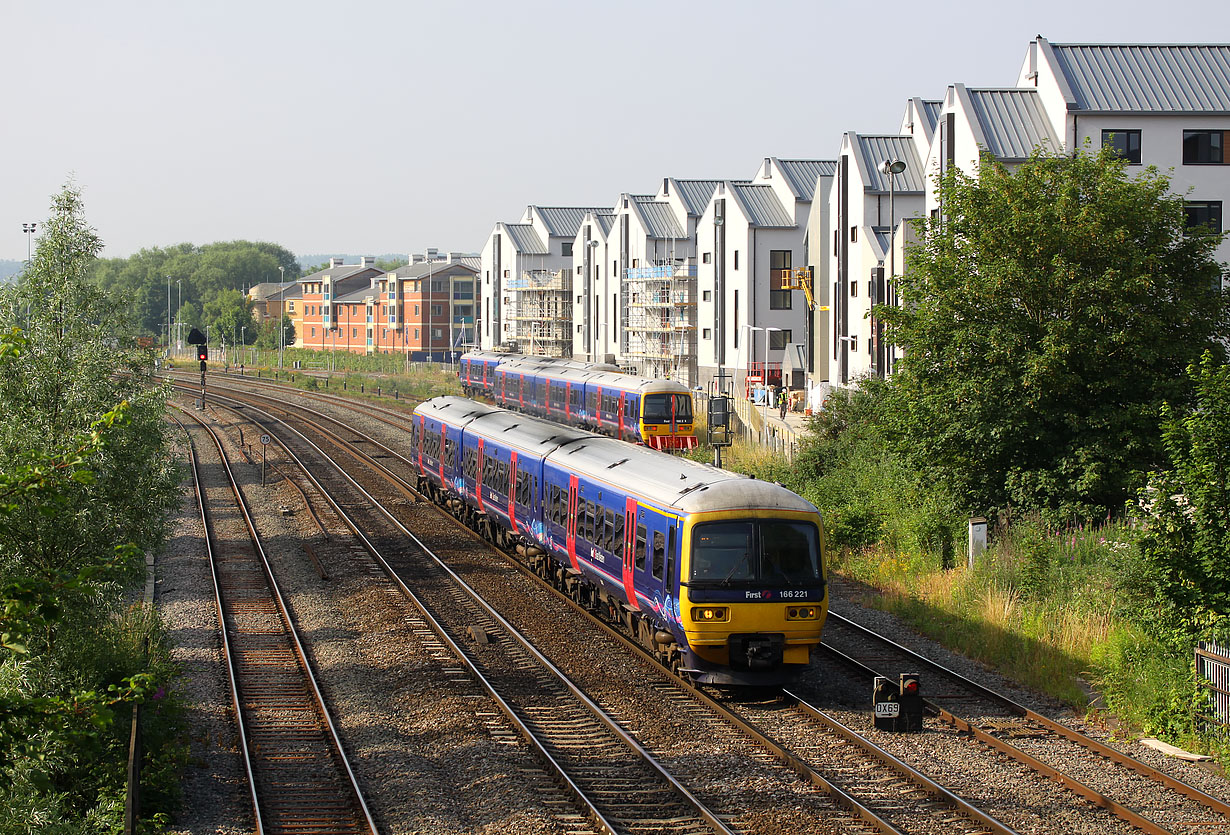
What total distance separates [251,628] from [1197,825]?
14.1m

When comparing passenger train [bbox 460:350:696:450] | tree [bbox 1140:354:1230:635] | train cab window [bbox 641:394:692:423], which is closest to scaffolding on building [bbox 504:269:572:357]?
passenger train [bbox 460:350:696:450]

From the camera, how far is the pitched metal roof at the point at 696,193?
76562 mm

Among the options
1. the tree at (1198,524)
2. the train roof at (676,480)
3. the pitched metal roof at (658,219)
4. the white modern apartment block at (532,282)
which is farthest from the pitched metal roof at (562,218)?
the tree at (1198,524)

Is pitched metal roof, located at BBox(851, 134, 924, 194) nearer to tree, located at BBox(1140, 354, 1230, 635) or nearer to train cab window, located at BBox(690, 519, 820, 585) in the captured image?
tree, located at BBox(1140, 354, 1230, 635)

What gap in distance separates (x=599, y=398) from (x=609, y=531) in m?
26.2

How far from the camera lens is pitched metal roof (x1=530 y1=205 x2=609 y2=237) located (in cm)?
Answer: 9612

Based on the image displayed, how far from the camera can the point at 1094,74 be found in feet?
126

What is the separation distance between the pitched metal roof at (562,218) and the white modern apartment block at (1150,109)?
5952cm

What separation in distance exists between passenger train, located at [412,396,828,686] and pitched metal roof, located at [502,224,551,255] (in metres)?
74.3

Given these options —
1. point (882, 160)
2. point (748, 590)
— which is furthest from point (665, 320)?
point (748, 590)

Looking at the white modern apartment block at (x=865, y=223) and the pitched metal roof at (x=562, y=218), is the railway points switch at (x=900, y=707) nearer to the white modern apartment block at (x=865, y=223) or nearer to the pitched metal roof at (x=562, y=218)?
the white modern apartment block at (x=865, y=223)

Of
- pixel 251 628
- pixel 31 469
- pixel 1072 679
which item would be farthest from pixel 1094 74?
pixel 31 469

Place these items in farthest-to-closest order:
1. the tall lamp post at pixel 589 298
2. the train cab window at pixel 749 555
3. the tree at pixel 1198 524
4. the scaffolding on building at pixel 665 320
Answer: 1. the tall lamp post at pixel 589 298
2. the scaffolding on building at pixel 665 320
3. the train cab window at pixel 749 555
4. the tree at pixel 1198 524

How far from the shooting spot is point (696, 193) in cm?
7794
